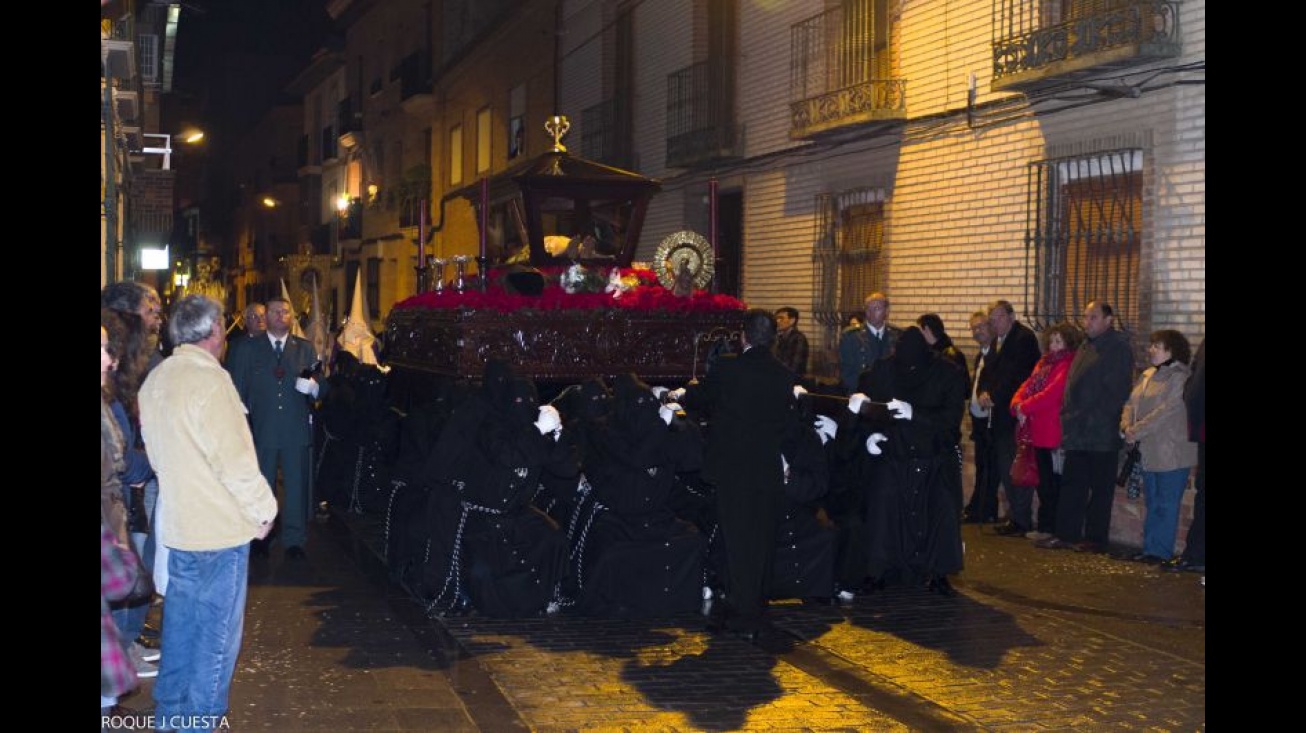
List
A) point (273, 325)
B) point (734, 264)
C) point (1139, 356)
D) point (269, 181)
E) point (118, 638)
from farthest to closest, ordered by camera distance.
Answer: point (269, 181) → point (734, 264) → point (1139, 356) → point (273, 325) → point (118, 638)

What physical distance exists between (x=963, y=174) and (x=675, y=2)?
321 inches

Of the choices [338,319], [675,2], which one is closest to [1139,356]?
[675,2]

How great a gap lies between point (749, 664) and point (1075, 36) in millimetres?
6993

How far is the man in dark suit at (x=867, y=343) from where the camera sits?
15.1 metres

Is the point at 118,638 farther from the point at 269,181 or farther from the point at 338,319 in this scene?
the point at 269,181

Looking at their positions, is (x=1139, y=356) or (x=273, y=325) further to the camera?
(x=1139, y=356)

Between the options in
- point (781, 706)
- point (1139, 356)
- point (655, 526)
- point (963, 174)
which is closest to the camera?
point (781, 706)

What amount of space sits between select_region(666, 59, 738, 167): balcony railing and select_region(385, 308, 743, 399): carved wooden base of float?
8.48 m

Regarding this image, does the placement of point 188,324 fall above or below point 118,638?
above

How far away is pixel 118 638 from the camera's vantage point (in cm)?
609

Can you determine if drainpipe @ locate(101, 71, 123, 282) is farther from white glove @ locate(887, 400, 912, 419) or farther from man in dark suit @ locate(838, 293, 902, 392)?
white glove @ locate(887, 400, 912, 419)

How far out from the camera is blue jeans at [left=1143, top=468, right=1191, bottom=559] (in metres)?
11.9

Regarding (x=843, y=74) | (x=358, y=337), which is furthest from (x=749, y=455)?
(x=843, y=74)

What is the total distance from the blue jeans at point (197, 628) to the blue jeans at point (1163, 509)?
26.0 ft
